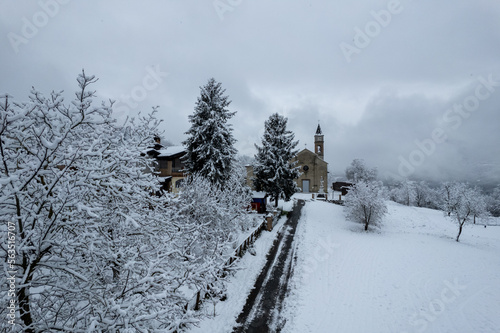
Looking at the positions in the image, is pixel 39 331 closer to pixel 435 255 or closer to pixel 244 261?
pixel 244 261

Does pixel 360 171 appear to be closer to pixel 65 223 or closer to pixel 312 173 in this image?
pixel 312 173

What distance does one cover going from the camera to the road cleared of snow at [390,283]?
10438 millimetres

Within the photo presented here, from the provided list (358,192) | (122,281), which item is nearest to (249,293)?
(122,281)

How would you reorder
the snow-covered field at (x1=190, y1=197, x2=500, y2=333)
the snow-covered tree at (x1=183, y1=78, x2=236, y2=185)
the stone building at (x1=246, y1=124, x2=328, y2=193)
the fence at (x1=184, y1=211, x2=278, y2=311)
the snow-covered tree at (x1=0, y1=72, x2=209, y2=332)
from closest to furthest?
the snow-covered tree at (x1=0, y1=72, x2=209, y2=332), the fence at (x1=184, y1=211, x2=278, y2=311), the snow-covered field at (x1=190, y1=197, x2=500, y2=333), the snow-covered tree at (x1=183, y1=78, x2=236, y2=185), the stone building at (x1=246, y1=124, x2=328, y2=193)

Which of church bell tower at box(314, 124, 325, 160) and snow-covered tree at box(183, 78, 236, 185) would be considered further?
church bell tower at box(314, 124, 325, 160)

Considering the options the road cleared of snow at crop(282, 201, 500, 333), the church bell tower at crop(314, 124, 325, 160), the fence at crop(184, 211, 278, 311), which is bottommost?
the road cleared of snow at crop(282, 201, 500, 333)

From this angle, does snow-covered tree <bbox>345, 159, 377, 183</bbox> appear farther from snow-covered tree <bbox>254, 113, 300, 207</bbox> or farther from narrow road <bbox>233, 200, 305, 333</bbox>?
narrow road <bbox>233, 200, 305, 333</bbox>

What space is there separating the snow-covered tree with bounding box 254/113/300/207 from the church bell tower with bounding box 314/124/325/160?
114ft

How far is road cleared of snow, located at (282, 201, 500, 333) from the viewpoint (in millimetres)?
10438

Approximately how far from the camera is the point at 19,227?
11.8 ft

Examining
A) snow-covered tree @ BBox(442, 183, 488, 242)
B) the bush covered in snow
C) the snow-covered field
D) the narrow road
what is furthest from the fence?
snow-covered tree @ BBox(442, 183, 488, 242)

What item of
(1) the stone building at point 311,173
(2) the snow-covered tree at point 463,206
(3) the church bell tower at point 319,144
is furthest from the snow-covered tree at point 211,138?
(3) the church bell tower at point 319,144

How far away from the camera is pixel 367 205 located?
26.0 metres

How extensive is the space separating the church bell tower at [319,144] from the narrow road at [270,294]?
1844 inches
